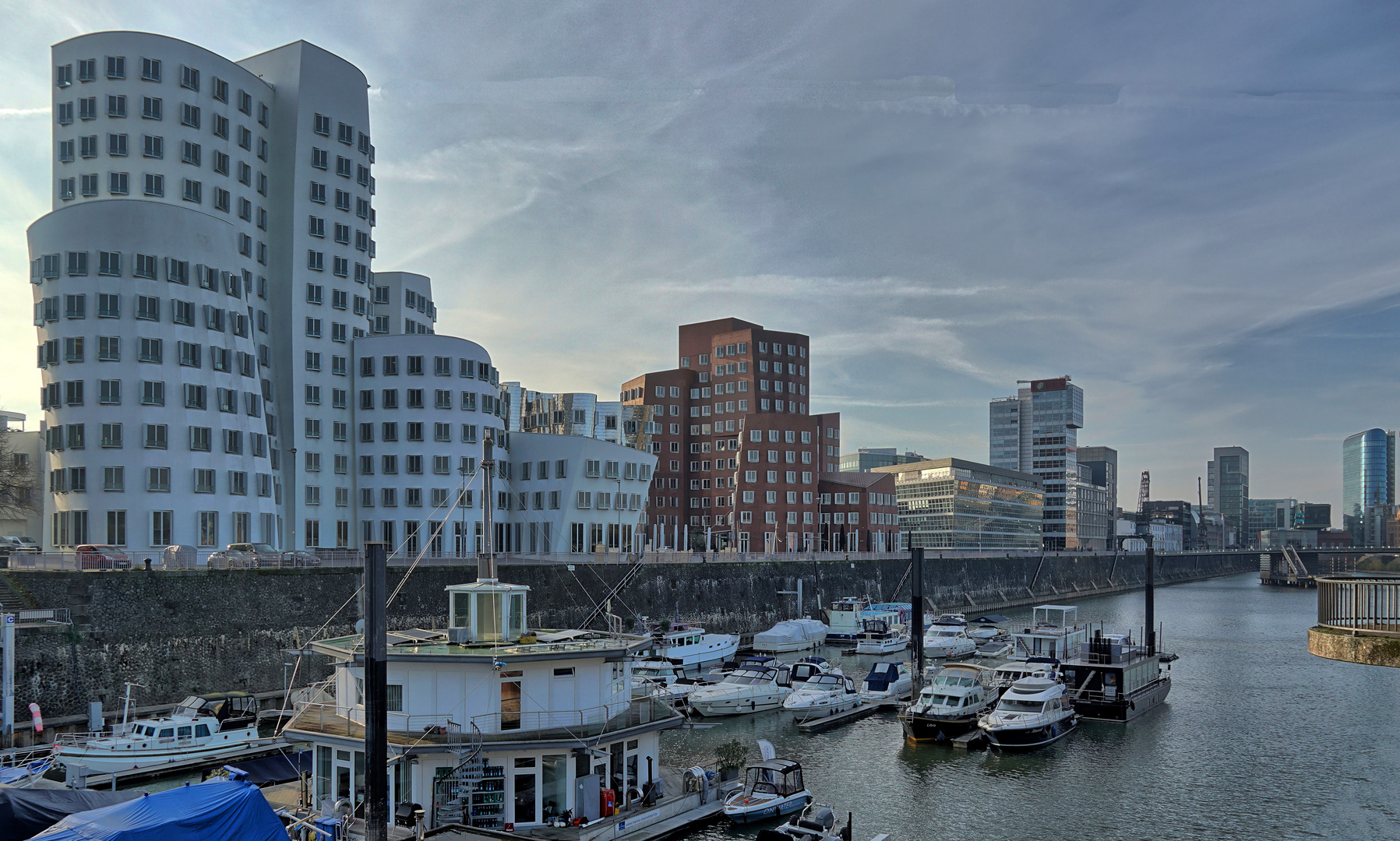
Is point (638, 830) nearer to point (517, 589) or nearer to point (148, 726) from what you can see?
point (517, 589)

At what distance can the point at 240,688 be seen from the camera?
2222 inches

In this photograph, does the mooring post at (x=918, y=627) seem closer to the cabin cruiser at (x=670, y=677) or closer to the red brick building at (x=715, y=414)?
the cabin cruiser at (x=670, y=677)

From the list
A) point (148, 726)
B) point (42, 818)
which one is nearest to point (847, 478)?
point (148, 726)

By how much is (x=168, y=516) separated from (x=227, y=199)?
30294mm

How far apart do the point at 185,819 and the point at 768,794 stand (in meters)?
20.2

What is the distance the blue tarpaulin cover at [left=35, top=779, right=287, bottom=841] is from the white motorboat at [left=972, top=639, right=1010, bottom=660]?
68.3 m

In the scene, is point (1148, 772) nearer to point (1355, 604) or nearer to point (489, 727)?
point (1355, 604)

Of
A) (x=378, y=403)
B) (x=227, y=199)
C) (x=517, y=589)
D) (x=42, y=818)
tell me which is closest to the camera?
(x=42, y=818)

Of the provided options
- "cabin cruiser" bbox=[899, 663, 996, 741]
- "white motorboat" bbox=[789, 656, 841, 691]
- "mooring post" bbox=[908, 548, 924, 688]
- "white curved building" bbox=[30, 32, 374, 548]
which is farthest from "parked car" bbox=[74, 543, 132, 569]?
"mooring post" bbox=[908, 548, 924, 688]

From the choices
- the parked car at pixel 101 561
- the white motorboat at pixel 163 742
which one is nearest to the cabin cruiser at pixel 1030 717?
the white motorboat at pixel 163 742

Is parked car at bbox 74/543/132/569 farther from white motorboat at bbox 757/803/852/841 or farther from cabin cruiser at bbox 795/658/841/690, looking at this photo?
white motorboat at bbox 757/803/852/841

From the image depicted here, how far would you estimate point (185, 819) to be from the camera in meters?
22.4

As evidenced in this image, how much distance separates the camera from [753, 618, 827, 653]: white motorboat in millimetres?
89250

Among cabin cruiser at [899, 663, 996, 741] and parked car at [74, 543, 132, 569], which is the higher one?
parked car at [74, 543, 132, 569]
